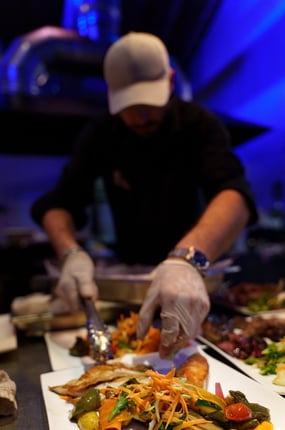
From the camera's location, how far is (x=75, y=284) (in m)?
1.54

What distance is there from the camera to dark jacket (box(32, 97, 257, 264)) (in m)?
2.21

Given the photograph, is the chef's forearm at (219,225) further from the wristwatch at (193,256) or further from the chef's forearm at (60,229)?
the chef's forearm at (60,229)

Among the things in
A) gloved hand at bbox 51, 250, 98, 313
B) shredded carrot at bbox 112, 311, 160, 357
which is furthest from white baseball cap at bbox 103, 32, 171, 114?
shredded carrot at bbox 112, 311, 160, 357

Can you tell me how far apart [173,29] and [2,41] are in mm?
2426

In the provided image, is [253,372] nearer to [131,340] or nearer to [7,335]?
[131,340]

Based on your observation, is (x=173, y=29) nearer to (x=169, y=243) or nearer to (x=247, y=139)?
(x=247, y=139)

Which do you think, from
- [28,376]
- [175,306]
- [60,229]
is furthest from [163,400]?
[60,229]

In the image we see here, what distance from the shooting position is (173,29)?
5176 mm

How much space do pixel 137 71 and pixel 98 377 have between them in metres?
1.39

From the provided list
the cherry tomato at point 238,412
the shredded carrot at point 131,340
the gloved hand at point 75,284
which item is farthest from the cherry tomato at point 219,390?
the gloved hand at point 75,284

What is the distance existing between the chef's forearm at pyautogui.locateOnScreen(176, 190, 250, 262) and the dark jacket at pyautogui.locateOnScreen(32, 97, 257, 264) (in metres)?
0.46

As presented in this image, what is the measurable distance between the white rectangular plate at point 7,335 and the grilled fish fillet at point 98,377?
37 cm

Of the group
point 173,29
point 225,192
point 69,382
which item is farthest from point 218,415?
point 173,29

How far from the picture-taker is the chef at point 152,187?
4.66 feet
